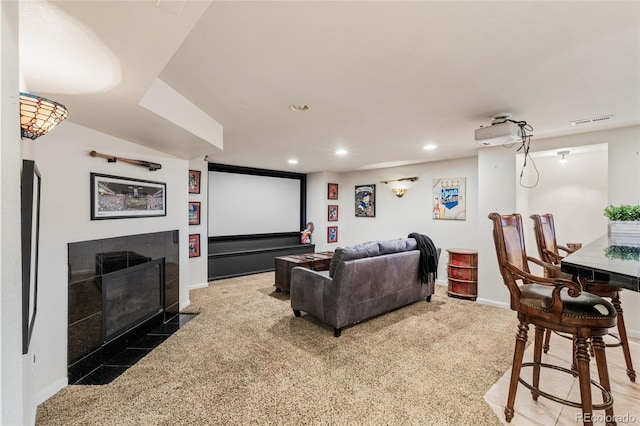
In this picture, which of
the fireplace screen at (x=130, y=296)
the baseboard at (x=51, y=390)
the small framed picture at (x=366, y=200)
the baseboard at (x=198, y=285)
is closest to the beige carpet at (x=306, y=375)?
the baseboard at (x=51, y=390)

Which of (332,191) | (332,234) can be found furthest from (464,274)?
(332,191)

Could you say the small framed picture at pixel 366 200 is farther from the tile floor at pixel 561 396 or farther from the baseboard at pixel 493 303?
the tile floor at pixel 561 396

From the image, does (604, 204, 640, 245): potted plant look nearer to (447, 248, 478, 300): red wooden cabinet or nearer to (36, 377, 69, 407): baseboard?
(447, 248, 478, 300): red wooden cabinet

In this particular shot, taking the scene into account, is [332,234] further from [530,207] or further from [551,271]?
[551,271]

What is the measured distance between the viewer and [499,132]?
2602mm

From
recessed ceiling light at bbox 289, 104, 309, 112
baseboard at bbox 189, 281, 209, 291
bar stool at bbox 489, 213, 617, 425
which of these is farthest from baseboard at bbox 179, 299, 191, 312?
bar stool at bbox 489, 213, 617, 425

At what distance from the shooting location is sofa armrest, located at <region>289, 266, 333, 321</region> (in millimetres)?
3229

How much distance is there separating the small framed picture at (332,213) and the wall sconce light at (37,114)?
586 centimetres

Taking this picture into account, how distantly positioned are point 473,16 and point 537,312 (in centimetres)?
159

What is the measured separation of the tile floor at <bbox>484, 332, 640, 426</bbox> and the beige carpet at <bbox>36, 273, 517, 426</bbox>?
0.11 meters

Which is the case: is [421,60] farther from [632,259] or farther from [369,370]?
[369,370]

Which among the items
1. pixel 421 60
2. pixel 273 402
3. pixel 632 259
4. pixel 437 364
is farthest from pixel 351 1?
pixel 437 364

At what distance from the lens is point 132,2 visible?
3.29 feet

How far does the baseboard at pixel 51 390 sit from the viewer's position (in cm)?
204
